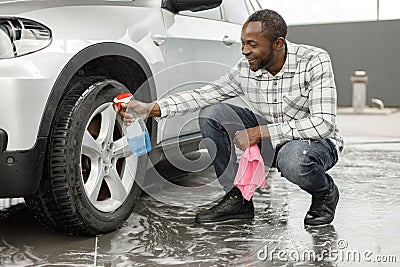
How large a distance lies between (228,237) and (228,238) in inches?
0.7

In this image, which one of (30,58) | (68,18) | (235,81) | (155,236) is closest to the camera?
(30,58)

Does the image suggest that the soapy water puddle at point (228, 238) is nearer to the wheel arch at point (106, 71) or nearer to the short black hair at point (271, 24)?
the wheel arch at point (106, 71)

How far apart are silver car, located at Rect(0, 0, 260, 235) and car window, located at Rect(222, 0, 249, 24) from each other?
89 cm

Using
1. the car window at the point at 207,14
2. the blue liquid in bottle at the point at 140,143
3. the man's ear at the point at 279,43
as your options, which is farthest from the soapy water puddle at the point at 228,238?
the car window at the point at 207,14

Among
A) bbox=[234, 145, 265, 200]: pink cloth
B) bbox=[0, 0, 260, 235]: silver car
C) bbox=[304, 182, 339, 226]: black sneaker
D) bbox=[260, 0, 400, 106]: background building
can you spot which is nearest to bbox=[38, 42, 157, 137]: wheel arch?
bbox=[0, 0, 260, 235]: silver car

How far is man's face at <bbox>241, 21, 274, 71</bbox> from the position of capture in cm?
311

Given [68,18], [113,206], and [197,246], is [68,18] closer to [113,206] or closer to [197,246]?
[113,206]

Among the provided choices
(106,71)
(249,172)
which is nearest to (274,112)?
(249,172)

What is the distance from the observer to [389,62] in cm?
1443

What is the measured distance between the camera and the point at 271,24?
3131mm

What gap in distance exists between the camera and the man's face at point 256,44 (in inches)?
123

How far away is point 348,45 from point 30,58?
13.0m

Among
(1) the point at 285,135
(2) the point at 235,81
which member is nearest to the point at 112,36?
(2) the point at 235,81

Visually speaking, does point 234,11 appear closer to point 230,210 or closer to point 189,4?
point 189,4
